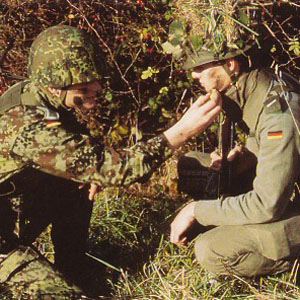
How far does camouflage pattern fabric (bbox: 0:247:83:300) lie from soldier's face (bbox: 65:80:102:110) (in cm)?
99

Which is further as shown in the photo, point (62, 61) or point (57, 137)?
point (62, 61)

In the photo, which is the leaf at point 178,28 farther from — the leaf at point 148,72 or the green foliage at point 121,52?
the leaf at point 148,72

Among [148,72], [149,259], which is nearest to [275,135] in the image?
[149,259]

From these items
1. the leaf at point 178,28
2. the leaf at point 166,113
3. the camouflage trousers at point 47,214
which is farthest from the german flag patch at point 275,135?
the leaf at point 166,113

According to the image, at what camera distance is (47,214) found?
4.38 m

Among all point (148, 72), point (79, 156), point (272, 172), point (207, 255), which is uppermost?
point (79, 156)

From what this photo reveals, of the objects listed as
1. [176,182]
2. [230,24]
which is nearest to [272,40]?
[230,24]

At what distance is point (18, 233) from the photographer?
4.22 metres

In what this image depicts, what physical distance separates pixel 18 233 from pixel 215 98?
1.57 meters

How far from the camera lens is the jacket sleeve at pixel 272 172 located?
373cm

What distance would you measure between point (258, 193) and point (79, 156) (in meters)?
1.09

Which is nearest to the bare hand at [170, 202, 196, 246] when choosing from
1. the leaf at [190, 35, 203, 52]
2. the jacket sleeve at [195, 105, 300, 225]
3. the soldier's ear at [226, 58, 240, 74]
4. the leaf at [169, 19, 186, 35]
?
the jacket sleeve at [195, 105, 300, 225]

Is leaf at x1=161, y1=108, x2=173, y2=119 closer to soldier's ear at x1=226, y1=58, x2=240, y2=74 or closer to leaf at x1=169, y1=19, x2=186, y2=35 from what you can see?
leaf at x1=169, y1=19, x2=186, y2=35

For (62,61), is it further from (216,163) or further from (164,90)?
(164,90)
